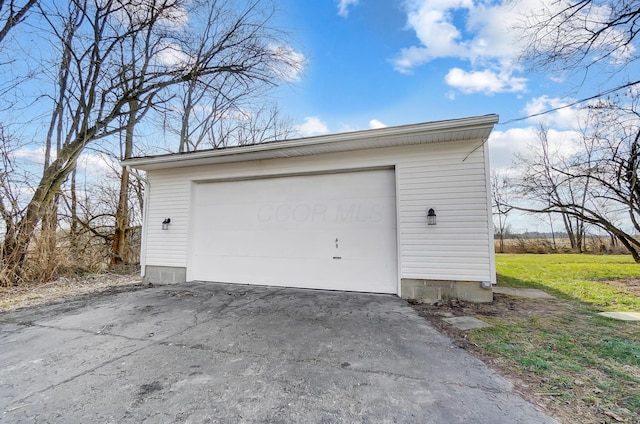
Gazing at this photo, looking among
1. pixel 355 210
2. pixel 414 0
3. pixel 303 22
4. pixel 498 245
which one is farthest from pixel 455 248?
pixel 498 245

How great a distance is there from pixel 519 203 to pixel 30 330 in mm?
12989

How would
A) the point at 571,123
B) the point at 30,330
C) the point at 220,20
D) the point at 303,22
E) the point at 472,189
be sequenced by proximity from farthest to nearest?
1. the point at 571,123
2. the point at 220,20
3. the point at 303,22
4. the point at 472,189
5. the point at 30,330

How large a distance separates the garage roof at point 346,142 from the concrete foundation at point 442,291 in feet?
7.56

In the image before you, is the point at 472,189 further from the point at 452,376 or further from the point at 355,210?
the point at 452,376

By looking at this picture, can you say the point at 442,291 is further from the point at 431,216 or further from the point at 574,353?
the point at 574,353

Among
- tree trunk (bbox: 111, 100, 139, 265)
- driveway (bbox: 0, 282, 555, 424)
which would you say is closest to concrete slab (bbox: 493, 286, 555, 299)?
driveway (bbox: 0, 282, 555, 424)

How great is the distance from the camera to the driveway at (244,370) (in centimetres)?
174

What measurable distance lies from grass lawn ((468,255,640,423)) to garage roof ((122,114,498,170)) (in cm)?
265

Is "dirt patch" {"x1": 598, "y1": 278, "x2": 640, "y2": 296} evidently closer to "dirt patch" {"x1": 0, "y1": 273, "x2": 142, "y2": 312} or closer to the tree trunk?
"dirt patch" {"x1": 0, "y1": 273, "x2": 142, "y2": 312}

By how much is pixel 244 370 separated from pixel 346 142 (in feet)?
11.8

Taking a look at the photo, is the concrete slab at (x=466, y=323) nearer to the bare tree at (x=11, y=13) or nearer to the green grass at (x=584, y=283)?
the green grass at (x=584, y=283)

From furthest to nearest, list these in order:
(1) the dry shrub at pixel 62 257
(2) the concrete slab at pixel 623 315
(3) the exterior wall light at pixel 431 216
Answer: (1) the dry shrub at pixel 62 257
(3) the exterior wall light at pixel 431 216
(2) the concrete slab at pixel 623 315

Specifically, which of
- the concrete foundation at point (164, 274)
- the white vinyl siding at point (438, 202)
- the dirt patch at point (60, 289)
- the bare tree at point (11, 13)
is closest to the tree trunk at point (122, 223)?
the dirt patch at point (60, 289)

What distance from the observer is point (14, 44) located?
6.15 meters
